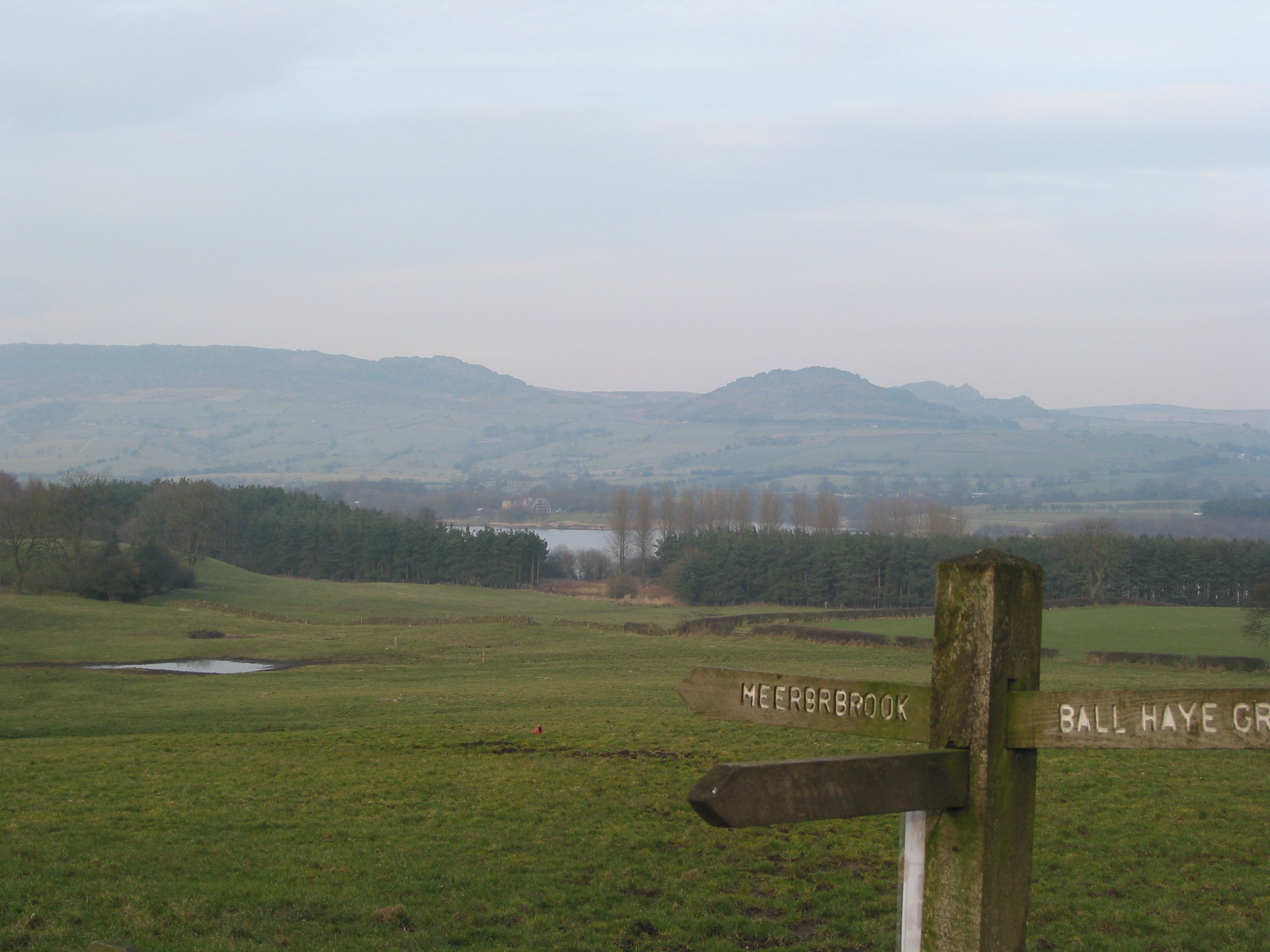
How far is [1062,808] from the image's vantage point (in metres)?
15.7

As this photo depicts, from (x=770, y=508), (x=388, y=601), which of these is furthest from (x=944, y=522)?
(x=388, y=601)

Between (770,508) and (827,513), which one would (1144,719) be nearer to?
(827,513)

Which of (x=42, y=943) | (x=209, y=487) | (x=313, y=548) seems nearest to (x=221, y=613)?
(x=209, y=487)

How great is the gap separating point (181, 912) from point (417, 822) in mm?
4961

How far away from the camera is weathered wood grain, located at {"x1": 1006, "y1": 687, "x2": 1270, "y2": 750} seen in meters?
3.51

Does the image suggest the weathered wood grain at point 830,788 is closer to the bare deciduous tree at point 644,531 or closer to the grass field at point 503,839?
the grass field at point 503,839

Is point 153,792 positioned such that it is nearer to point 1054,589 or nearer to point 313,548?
point 1054,589

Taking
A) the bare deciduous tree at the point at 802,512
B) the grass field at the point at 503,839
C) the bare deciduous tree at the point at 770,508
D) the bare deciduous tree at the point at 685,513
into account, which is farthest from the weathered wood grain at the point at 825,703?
the bare deciduous tree at the point at 802,512

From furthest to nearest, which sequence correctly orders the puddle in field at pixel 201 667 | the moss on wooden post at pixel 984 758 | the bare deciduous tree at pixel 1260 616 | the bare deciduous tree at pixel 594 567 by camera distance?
the bare deciduous tree at pixel 594 567, the bare deciduous tree at pixel 1260 616, the puddle in field at pixel 201 667, the moss on wooden post at pixel 984 758

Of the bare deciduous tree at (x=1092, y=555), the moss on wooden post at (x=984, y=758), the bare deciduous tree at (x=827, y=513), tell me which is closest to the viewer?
the moss on wooden post at (x=984, y=758)

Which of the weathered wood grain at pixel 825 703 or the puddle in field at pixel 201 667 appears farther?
the puddle in field at pixel 201 667

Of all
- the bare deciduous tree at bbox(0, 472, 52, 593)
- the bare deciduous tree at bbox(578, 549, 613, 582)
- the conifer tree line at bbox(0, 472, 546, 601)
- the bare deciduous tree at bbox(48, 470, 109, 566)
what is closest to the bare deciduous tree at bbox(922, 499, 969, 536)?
the bare deciduous tree at bbox(578, 549, 613, 582)

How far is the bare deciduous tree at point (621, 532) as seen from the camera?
15512 centimetres

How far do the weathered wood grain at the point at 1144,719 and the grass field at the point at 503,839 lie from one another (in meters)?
3.01
